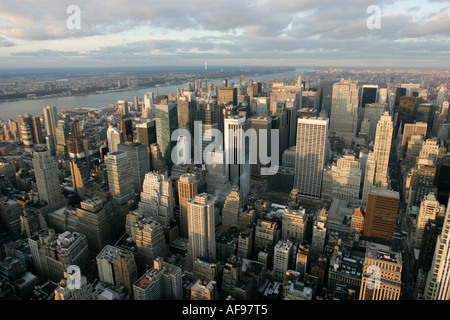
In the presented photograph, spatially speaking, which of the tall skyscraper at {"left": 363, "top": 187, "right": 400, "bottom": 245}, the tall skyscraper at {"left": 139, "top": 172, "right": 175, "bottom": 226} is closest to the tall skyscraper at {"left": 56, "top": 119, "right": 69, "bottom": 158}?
the tall skyscraper at {"left": 139, "top": 172, "right": 175, "bottom": 226}

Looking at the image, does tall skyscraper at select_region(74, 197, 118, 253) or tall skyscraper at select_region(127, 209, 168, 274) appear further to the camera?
tall skyscraper at select_region(74, 197, 118, 253)

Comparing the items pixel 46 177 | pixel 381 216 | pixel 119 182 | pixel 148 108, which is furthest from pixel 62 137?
pixel 381 216

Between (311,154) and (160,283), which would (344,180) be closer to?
Result: (311,154)

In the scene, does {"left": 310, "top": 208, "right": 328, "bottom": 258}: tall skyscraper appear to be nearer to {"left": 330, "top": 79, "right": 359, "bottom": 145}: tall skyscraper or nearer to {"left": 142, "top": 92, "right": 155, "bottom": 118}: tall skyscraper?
{"left": 330, "top": 79, "right": 359, "bottom": 145}: tall skyscraper

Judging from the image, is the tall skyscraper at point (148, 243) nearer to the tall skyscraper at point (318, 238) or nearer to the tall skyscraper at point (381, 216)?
the tall skyscraper at point (318, 238)

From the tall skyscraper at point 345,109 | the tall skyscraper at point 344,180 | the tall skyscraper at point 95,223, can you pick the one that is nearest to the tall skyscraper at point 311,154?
the tall skyscraper at point 344,180
